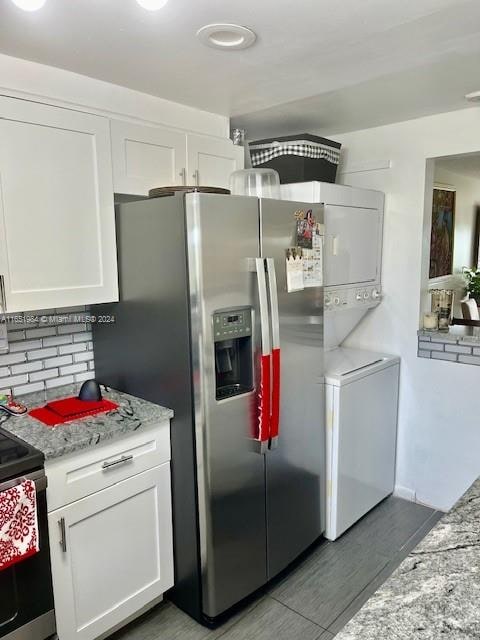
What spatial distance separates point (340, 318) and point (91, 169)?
1.65 metres

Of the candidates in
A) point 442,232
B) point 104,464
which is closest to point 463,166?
point 442,232

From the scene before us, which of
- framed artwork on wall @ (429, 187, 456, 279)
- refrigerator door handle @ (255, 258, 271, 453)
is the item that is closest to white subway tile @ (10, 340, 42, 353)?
refrigerator door handle @ (255, 258, 271, 453)

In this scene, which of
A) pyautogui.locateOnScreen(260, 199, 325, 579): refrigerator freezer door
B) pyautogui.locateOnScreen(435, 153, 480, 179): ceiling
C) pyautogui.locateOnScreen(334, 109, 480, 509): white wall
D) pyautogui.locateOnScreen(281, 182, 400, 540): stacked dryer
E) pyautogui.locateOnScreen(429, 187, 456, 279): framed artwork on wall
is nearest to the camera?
pyautogui.locateOnScreen(260, 199, 325, 579): refrigerator freezer door

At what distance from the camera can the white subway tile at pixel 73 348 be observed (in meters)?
2.27

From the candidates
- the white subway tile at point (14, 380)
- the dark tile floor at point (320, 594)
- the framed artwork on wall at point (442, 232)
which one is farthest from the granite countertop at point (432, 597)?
the framed artwork on wall at point (442, 232)

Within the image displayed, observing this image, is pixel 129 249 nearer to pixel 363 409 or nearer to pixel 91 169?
pixel 91 169

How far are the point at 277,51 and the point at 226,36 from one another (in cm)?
22

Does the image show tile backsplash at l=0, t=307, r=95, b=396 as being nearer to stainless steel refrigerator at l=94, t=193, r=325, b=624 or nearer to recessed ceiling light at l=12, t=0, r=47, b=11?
stainless steel refrigerator at l=94, t=193, r=325, b=624

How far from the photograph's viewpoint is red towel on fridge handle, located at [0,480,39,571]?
144 cm

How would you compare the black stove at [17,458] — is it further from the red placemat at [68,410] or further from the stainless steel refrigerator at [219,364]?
the stainless steel refrigerator at [219,364]

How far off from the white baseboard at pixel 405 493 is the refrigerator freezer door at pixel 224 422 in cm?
126

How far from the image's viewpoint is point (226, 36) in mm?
1643

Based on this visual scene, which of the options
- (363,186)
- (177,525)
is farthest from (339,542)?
(363,186)

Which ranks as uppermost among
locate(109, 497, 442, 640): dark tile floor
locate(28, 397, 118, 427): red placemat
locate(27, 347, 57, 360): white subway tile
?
locate(27, 347, 57, 360): white subway tile
